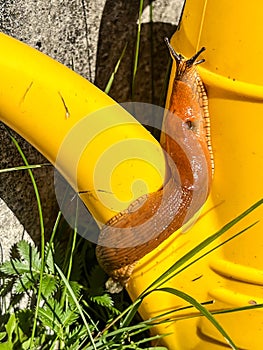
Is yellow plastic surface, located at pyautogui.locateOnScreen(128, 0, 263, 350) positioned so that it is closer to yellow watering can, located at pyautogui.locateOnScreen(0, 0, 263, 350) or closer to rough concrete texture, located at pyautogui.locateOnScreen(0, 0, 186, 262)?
yellow watering can, located at pyautogui.locateOnScreen(0, 0, 263, 350)

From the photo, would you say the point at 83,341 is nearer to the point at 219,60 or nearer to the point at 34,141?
the point at 34,141

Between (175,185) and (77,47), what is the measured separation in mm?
287

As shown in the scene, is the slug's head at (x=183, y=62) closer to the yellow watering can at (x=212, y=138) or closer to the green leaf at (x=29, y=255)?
the yellow watering can at (x=212, y=138)

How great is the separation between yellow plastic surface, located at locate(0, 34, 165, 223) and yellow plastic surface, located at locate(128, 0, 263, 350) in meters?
0.09

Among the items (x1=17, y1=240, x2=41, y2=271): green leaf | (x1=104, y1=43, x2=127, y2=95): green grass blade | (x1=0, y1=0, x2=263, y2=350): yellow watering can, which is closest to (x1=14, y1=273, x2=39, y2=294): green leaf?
(x1=17, y1=240, x2=41, y2=271): green leaf

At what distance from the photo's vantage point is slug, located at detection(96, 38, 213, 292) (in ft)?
2.79

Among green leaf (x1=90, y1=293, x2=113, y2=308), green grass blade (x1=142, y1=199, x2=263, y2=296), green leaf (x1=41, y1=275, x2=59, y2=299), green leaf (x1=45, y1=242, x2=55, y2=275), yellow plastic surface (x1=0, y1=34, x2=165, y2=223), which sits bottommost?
green leaf (x1=90, y1=293, x2=113, y2=308)

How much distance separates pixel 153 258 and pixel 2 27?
36cm

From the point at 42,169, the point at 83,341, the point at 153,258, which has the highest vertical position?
the point at 42,169

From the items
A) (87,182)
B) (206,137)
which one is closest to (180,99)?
(206,137)

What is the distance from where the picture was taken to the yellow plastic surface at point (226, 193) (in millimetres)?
797

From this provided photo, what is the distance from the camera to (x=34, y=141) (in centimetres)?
88

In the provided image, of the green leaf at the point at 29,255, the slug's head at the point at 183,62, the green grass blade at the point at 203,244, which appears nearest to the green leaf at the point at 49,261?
the green leaf at the point at 29,255

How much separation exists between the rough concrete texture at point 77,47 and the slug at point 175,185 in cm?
16
